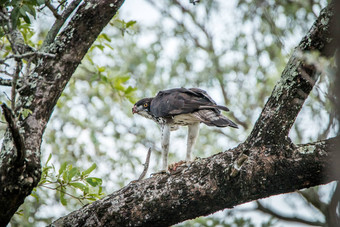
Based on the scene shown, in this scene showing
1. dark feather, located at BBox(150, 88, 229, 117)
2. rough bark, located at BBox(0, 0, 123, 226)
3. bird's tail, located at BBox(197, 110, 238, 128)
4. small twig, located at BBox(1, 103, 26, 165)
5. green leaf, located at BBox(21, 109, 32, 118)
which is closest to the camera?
small twig, located at BBox(1, 103, 26, 165)

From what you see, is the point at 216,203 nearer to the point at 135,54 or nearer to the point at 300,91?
the point at 300,91

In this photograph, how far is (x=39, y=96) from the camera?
360cm

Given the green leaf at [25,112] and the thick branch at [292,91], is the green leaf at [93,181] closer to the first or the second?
the green leaf at [25,112]

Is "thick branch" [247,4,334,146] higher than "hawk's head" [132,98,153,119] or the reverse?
the reverse

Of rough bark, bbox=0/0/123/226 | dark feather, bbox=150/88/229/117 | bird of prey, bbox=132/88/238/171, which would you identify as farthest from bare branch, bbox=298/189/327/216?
rough bark, bbox=0/0/123/226

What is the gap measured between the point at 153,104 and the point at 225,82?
4769 mm

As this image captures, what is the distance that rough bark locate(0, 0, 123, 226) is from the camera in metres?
3.28

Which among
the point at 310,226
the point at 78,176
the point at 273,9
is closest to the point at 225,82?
the point at 273,9

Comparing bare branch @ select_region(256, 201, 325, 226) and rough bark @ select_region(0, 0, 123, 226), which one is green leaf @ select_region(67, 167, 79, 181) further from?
bare branch @ select_region(256, 201, 325, 226)

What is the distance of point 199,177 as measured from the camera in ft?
11.3

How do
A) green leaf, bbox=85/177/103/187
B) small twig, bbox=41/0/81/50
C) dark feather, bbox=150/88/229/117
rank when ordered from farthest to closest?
dark feather, bbox=150/88/229/117, green leaf, bbox=85/177/103/187, small twig, bbox=41/0/81/50

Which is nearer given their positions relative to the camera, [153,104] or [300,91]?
[300,91]

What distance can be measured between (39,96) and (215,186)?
1.55 meters

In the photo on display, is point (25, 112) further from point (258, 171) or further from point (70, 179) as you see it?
point (258, 171)
